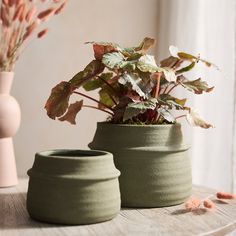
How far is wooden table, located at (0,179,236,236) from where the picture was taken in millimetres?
807

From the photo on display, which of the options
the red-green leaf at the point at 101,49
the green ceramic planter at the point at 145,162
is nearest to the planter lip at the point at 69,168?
the green ceramic planter at the point at 145,162

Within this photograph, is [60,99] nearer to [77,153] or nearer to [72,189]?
[77,153]

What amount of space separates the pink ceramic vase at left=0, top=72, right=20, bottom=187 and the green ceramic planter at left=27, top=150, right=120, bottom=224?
1.30 ft

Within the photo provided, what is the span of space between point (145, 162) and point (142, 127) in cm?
7

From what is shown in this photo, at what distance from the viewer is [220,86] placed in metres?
1.53

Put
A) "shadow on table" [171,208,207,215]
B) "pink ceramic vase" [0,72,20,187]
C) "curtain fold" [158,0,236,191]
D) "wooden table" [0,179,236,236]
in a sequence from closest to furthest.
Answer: "wooden table" [0,179,236,236], "shadow on table" [171,208,207,215], "pink ceramic vase" [0,72,20,187], "curtain fold" [158,0,236,191]

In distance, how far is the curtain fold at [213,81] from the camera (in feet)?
4.95

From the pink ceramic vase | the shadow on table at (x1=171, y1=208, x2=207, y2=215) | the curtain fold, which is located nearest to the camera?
the shadow on table at (x1=171, y1=208, x2=207, y2=215)

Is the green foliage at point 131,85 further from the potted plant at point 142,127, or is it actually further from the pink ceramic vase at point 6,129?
the pink ceramic vase at point 6,129

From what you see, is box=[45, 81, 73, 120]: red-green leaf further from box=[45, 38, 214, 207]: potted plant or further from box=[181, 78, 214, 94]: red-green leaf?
box=[181, 78, 214, 94]: red-green leaf

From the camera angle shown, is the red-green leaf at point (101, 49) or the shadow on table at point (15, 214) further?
the red-green leaf at point (101, 49)

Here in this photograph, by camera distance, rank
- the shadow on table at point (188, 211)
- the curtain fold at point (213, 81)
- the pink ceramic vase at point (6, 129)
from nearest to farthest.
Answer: the shadow on table at point (188, 211)
the pink ceramic vase at point (6, 129)
the curtain fold at point (213, 81)

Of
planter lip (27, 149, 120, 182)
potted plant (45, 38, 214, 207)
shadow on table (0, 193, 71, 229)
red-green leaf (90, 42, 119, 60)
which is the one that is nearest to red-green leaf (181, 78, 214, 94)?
potted plant (45, 38, 214, 207)

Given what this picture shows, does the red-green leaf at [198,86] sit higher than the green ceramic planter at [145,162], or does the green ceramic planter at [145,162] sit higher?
the red-green leaf at [198,86]
